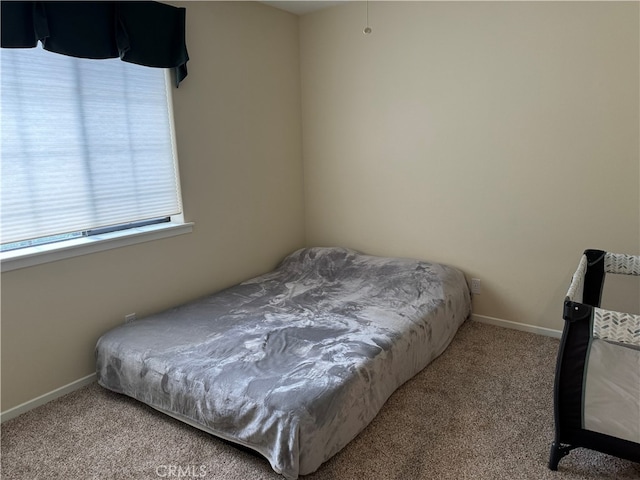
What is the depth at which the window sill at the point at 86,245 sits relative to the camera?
224cm

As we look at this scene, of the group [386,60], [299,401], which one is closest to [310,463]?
[299,401]

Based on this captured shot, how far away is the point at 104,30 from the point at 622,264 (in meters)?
3.13

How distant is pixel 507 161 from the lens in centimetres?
303

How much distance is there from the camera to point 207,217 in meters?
3.21

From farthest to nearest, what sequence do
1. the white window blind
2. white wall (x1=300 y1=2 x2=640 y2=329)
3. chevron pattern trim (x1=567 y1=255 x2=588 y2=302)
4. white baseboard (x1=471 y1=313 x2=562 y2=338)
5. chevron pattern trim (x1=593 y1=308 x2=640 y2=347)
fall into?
white baseboard (x1=471 y1=313 x2=562 y2=338) → white wall (x1=300 y1=2 x2=640 y2=329) → the white window blind → chevron pattern trim (x1=567 y1=255 x2=588 y2=302) → chevron pattern trim (x1=593 y1=308 x2=640 y2=347)

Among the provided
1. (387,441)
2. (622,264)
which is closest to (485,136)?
→ (622,264)

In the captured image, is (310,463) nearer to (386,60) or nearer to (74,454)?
(74,454)

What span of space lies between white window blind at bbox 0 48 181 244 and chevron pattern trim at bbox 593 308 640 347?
8.38 ft

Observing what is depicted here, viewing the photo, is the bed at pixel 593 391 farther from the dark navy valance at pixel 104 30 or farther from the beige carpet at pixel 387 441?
the dark navy valance at pixel 104 30

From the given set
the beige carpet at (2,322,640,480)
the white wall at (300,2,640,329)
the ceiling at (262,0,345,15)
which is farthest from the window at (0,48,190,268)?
the white wall at (300,2,640,329)

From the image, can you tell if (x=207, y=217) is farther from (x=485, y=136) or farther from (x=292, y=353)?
(x=485, y=136)

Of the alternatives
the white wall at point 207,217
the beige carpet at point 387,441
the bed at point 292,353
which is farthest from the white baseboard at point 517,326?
the white wall at point 207,217

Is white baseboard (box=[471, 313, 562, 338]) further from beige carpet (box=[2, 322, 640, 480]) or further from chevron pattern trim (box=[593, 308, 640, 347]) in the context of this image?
chevron pattern trim (box=[593, 308, 640, 347])

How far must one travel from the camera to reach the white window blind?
7.31ft
